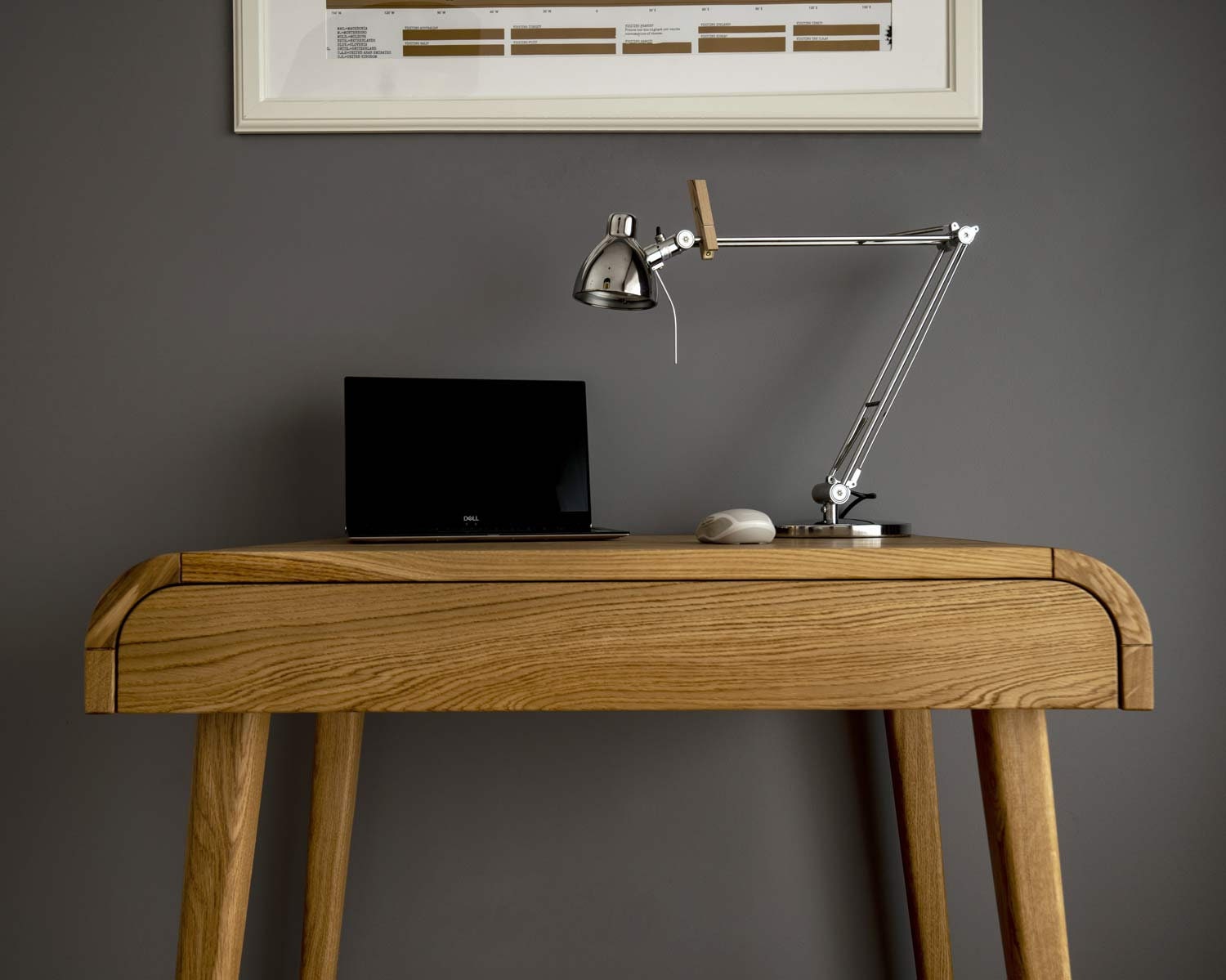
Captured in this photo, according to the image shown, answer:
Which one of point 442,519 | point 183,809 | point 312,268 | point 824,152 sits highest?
point 824,152

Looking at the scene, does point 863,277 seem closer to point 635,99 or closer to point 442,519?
point 635,99

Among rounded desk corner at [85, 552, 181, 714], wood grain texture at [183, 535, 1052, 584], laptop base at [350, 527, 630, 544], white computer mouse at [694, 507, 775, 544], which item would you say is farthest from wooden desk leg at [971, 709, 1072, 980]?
rounded desk corner at [85, 552, 181, 714]

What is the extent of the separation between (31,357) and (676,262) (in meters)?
0.88

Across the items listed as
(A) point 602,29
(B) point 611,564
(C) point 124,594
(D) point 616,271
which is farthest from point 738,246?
(C) point 124,594

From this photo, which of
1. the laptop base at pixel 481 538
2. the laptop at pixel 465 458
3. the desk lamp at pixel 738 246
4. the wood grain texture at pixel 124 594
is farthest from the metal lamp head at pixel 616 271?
the wood grain texture at pixel 124 594

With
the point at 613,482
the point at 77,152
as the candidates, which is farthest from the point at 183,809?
the point at 77,152

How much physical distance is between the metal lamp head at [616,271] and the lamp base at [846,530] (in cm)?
31

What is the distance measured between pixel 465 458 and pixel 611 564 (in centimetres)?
41

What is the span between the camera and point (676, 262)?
1.25m

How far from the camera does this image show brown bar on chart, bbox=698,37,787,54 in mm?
1224

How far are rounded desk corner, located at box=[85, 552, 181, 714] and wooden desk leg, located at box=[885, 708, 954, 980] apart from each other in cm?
83

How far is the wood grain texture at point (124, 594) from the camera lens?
699mm

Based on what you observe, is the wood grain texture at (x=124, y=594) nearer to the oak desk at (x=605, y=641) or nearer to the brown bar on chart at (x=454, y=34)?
the oak desk at (x=605, y=641)

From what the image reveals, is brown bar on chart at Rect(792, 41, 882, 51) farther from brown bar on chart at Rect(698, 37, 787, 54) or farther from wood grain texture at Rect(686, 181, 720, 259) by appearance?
wood grain texture at Rect(686, 181, 720, 259)
